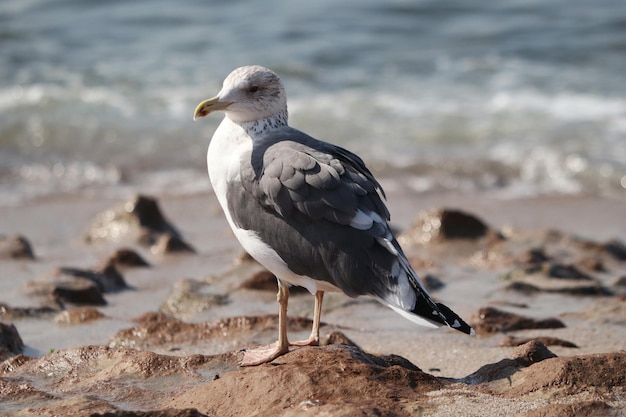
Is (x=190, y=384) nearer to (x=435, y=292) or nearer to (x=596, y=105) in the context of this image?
(x=435, y=292)

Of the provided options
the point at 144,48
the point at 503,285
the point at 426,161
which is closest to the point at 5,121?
the point at 144,48

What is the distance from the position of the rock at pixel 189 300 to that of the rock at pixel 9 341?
110 centimetres

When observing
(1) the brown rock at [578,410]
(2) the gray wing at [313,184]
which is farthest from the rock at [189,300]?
(1) the brown rock at [578,410]

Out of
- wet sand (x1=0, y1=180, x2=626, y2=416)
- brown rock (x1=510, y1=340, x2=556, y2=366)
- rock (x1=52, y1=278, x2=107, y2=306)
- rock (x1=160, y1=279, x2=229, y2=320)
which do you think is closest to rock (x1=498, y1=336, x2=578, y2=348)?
wet sand (x1=0, y1=180, x2=626, y2=416)

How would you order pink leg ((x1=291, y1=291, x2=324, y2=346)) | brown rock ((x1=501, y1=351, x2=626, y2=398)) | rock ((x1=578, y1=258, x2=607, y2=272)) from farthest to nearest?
rock ((x1=578, y1=258, x2=607, y2=272)) → pink leg ((x1=291, y1=291, x2=324, y2=346)) → brown rock ((x1=501, y1=351, x2=626, y2=398))

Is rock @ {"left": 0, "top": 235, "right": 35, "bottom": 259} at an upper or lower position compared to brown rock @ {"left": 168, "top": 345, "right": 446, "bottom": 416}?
lower

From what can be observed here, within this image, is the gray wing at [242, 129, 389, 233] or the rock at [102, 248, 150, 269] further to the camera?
the rock at [102, 248, 150, 269]

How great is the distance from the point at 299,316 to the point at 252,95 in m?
1.43

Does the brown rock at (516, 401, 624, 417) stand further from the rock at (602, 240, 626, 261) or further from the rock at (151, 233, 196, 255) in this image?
the rock at (151, 233, 196, 255)

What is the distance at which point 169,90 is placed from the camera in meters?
14.9

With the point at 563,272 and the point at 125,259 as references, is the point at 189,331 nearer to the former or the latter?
the point at 125,259

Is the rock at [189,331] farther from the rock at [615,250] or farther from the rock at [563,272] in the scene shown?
the rock at [615,250]

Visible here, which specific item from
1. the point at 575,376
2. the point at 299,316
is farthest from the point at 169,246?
the point at 575,376

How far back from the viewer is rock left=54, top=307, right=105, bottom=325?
5.68m
